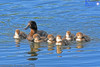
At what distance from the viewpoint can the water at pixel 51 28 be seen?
9758mm

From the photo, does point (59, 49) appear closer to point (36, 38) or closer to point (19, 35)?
point (36, 38)

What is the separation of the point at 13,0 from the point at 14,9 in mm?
1641

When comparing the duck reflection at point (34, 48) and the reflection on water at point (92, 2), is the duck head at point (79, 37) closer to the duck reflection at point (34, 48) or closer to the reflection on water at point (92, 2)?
the duck reflection at point (34, 48)

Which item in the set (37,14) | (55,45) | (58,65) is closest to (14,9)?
(37,14)

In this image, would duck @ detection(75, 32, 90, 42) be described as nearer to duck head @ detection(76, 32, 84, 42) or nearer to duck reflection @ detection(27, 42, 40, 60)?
duck head @ detection(76, 32, 84, 42)

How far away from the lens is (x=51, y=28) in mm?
13867

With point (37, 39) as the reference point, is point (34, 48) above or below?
below

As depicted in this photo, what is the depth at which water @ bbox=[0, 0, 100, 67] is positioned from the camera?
9758mm

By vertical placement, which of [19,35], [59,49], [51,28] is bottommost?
[59,49]

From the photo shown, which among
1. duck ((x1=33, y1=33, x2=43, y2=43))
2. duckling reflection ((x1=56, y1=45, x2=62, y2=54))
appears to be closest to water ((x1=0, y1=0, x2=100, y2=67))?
duckling reflection ((x1=56, y1=45, x2=62, y2=54))

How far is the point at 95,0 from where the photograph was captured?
1833 cm

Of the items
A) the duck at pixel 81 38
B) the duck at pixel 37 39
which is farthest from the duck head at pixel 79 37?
the duck at pixel 37 39

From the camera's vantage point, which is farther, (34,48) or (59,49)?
(34,48)

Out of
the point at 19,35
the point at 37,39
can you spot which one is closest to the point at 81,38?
the point at 37,39
